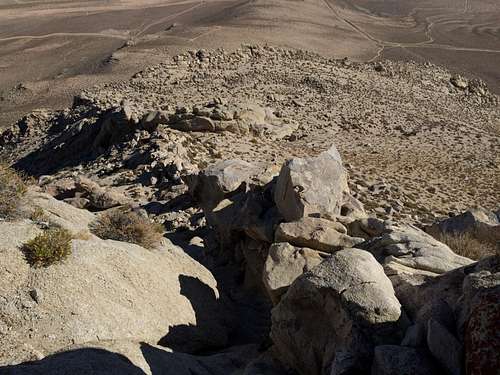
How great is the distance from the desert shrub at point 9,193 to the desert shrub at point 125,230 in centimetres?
149

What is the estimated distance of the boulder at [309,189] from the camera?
10.7 meters

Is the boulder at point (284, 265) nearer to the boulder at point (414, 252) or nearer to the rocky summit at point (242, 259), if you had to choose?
the rocky summit at point (242, 259)

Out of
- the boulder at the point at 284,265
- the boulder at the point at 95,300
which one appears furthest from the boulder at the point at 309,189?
the boulder at the point at 95,300

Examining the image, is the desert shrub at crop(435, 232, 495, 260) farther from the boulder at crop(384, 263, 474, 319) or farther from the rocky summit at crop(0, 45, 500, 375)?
the boulder at crop(384, 263, 474, 319)

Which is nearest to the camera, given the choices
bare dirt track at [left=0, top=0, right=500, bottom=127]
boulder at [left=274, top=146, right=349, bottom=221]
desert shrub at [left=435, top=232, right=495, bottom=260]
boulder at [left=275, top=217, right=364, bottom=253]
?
boulder at [left=275, top=217, right=364, bottom=253]

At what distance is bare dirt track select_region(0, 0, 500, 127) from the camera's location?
1757 inches

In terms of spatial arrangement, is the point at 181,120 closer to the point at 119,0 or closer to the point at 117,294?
the point at 117,294

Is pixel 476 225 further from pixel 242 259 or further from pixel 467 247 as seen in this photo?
pixel 242 259

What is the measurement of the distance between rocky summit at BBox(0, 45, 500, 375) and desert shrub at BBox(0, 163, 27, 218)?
0.08 feet

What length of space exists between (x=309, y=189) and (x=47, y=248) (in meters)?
5.44

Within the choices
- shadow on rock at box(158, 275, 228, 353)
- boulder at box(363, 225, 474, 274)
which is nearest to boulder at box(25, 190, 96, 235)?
shadow on rock at box(158, 275, 228, 353)

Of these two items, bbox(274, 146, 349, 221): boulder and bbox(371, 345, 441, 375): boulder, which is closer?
bbox(371, 345, 441, 375): boulder

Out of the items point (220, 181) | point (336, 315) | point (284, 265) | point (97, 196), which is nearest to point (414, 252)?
point (284, 265)

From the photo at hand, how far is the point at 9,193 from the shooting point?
8898mm
